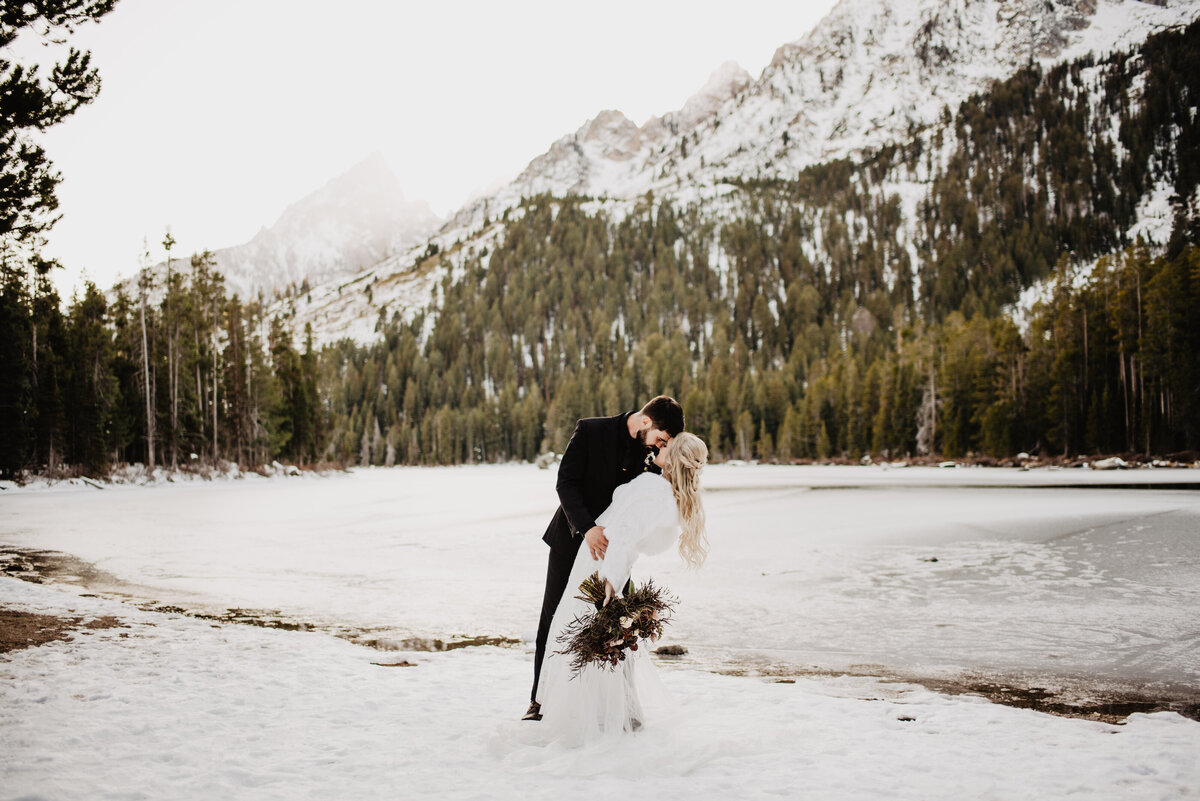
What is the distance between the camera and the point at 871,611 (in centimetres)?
959

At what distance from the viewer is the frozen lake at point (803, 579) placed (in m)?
7.54

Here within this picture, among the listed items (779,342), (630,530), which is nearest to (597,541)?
(630,530)

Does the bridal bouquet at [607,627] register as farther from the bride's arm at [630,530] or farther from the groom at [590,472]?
the groom at [590,472]

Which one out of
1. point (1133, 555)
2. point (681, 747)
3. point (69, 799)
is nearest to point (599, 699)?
point (681, 747)

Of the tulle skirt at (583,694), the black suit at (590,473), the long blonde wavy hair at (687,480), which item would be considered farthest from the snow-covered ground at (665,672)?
the long blonde wavy hair at (687,480)

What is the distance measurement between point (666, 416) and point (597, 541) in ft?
3.02

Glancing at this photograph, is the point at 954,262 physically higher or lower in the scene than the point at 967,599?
higher

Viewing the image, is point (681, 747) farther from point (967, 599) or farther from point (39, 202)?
point (39, 202)

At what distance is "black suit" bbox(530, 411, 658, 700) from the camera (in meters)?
5.08

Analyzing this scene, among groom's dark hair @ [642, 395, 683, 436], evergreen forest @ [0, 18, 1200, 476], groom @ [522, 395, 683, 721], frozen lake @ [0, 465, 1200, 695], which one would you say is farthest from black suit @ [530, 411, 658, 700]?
evergreen forest @ [0, 18, 1200, 476]

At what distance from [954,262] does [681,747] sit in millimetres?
173038

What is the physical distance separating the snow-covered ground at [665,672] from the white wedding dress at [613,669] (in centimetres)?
20

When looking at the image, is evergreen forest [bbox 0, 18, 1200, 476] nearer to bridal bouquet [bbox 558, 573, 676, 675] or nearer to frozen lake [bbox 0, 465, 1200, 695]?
frozen lake [bbox 0, 465, 1200, 695]

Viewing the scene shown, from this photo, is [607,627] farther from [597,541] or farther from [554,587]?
[554,587]
